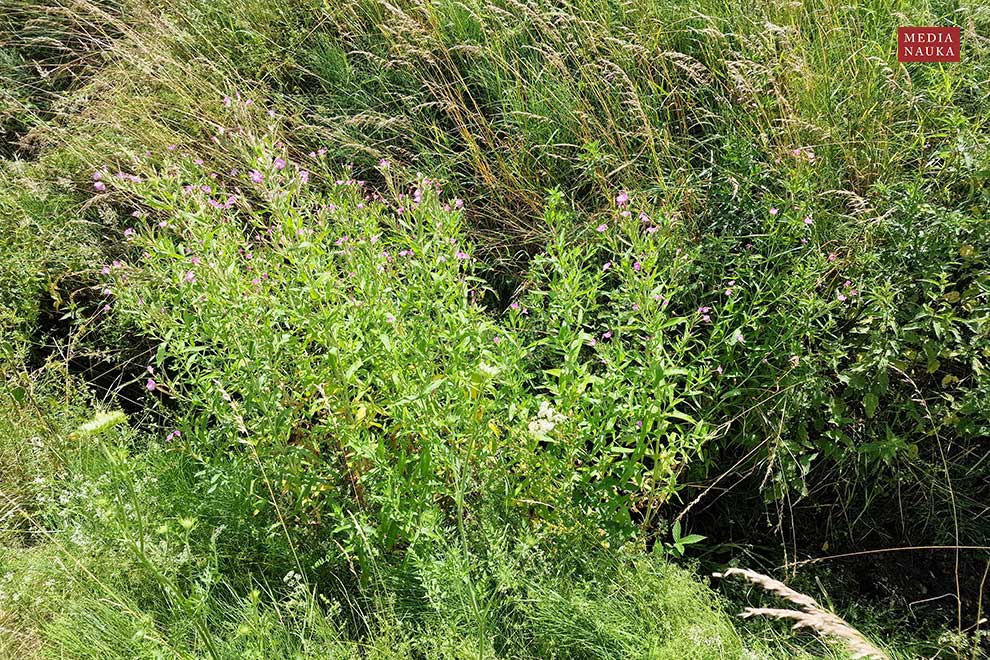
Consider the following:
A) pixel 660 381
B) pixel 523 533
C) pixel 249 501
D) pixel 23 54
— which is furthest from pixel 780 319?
pixel 23 54

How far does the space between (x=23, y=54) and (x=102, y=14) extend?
4.02 ft

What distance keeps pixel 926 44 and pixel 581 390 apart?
2.21 meters

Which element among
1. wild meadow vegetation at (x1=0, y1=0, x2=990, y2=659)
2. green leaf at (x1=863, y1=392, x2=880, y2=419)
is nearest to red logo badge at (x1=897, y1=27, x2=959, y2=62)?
wild meadow vegetation at (x1=0, y1=0, x2=990, y2=659)

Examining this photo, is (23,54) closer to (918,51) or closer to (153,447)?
(153,447)

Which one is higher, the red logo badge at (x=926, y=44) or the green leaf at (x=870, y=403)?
the red logo badge at (x=926, y=44)

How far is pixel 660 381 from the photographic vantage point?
93.0 inches

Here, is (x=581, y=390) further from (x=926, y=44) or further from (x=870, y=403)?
(x=926, y=44)

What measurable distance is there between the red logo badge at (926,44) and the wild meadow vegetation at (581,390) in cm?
5

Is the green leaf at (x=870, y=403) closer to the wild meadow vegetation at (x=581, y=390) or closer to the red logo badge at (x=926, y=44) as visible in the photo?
the wild meadow vegetation at (x=581, y=390)

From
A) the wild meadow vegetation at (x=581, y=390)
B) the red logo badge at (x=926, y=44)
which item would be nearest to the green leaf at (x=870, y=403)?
the wild meadow vegetation at (x=581, y=390)

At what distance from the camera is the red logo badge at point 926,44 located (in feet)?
10.5

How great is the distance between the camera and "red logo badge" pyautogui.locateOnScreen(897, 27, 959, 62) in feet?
10.5

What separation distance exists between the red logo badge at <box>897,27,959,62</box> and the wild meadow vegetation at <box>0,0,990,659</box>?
0.05 m

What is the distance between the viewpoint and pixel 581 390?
7.88ft
